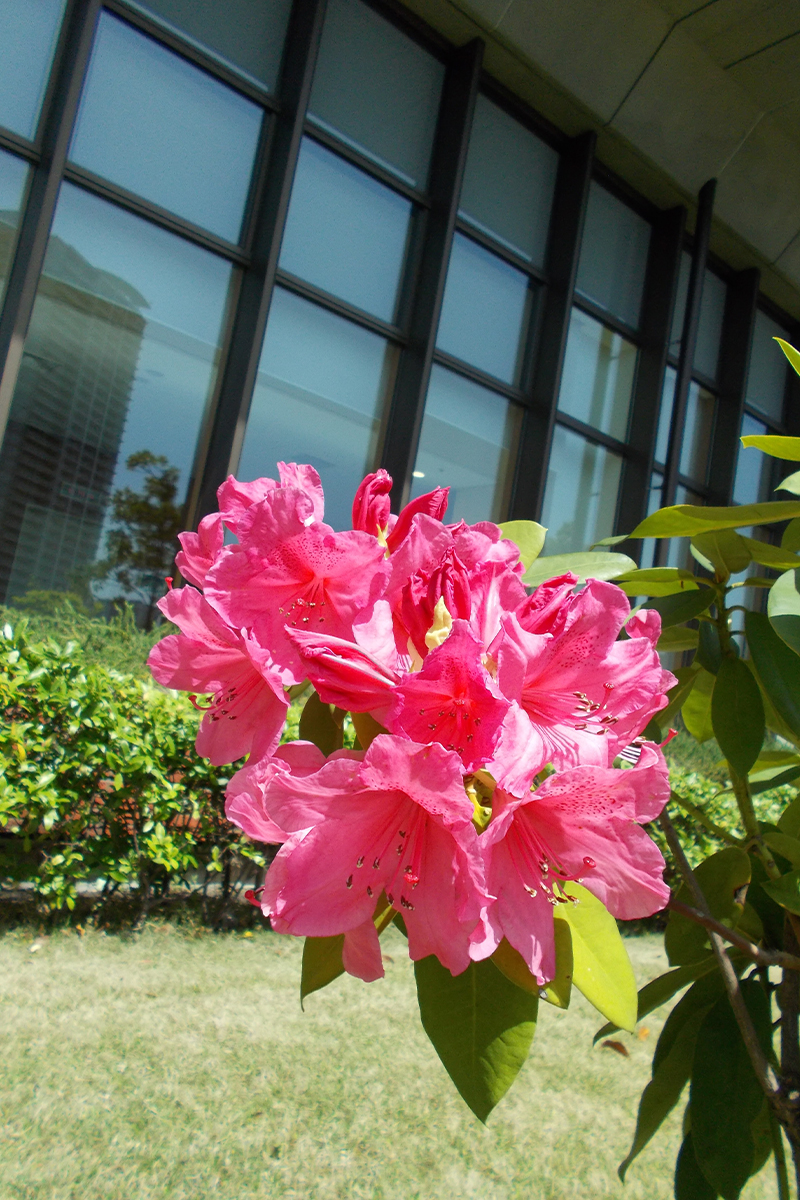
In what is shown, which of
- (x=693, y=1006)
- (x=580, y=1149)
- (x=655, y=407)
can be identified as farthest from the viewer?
(x=655, y=407)

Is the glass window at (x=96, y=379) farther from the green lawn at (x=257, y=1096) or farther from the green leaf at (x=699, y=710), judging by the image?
the green leaf at (x=699, y=710)

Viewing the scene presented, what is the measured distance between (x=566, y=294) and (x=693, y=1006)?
7.68m

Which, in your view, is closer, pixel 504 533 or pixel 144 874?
pixel 504 533

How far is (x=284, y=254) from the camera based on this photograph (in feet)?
21.3

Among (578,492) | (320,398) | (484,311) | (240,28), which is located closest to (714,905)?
(320,398)

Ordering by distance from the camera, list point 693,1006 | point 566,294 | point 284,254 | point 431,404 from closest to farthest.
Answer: point 693,1006, point 284,254, point 431,404, point 566,294

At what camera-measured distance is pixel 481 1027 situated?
0.70 m

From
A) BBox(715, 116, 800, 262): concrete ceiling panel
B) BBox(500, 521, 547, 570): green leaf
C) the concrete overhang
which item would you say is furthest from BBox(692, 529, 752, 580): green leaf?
BBox(715, 116, 800, 262): concrete ceiling panel

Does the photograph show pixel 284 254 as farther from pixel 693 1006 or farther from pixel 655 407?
pixel 693 1006

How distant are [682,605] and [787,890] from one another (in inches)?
15.0

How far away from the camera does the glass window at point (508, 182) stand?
299 inches

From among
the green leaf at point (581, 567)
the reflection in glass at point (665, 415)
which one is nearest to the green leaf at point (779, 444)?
the green leaf at point (581, 567)

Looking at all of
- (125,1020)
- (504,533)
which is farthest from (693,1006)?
(125,1020)

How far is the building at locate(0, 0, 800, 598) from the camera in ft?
18.1
